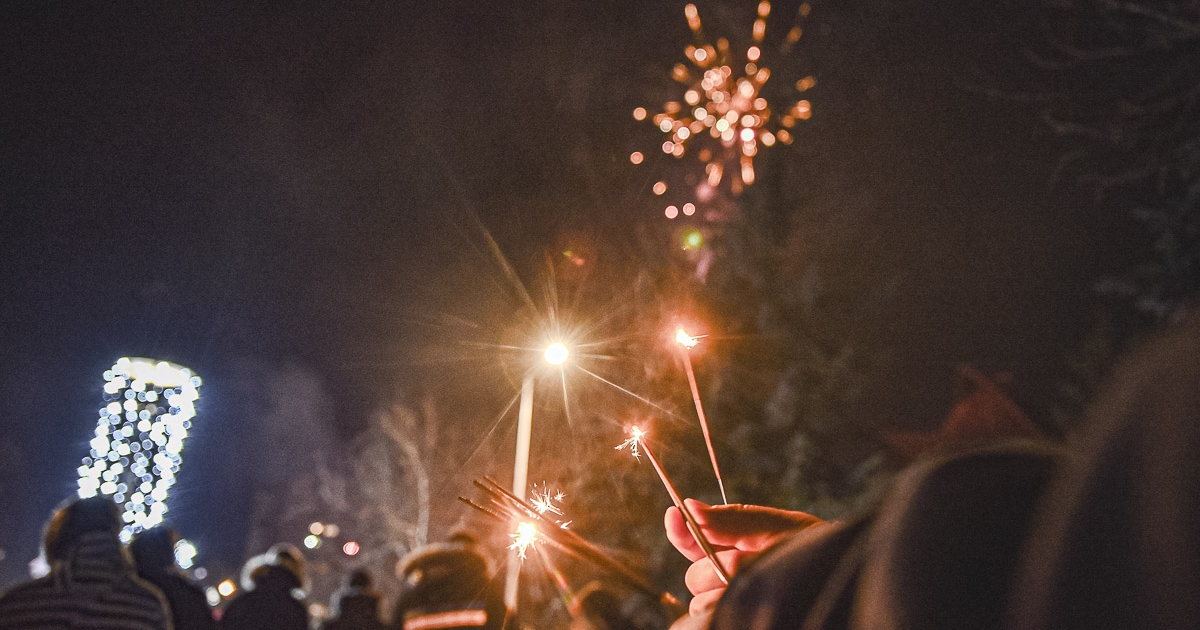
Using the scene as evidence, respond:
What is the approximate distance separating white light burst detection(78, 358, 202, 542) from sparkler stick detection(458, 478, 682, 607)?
39.0m

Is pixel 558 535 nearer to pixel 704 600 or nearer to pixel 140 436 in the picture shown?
pixel 704 600

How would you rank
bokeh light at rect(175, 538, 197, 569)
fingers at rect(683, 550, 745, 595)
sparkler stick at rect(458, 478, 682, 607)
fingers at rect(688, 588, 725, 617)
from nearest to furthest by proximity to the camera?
fingers at rect(688, 588, 725, 617), sparkler stick at rect(458, 478, 682, 607), fingers at rect(683, 550, 745, 595), bokeh light at rect(175, 538, 197, 569)

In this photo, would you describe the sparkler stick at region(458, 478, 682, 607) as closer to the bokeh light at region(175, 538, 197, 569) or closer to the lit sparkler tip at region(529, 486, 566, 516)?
the lit sparkler tip at region(529, 486, 566, 516)

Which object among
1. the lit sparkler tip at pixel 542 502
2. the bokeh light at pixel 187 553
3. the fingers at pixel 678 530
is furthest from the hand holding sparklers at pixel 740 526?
the bokeh light at pixel 187 553

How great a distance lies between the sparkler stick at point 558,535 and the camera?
2.06 meters

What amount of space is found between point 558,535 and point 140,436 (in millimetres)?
40684

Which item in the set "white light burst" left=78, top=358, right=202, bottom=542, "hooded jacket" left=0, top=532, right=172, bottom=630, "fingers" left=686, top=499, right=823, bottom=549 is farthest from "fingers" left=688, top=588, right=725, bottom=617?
"white light burst" left=78, top=358, right=202, bottom=542

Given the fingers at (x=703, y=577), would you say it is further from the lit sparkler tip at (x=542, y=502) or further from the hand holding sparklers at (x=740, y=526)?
the lit sparkler tip at (x=542, y=502)

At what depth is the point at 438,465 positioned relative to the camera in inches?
982

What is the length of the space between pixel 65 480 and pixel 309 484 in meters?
11.5

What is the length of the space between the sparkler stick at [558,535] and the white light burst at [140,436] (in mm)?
39027

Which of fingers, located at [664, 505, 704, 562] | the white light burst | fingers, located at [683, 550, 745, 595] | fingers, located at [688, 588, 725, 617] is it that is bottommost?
fingers, located at [688, 588, 725, 617]

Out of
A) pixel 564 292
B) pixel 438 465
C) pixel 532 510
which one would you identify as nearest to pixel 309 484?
pixel 438 465

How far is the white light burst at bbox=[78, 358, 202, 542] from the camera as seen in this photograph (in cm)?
3269
